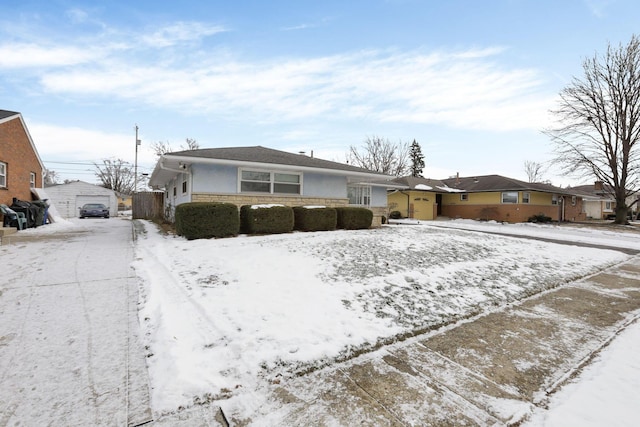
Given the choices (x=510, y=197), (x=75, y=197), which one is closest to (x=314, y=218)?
(x=510, y=197)

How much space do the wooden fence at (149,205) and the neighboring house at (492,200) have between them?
17.7 metres

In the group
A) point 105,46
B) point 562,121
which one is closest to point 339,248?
point 105,46

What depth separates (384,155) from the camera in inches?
1513

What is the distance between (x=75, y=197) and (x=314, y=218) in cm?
2934

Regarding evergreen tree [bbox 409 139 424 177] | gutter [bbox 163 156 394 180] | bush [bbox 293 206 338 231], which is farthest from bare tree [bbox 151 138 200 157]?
bush [bbox 293 206 338 231]

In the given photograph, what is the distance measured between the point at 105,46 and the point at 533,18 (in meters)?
14.7

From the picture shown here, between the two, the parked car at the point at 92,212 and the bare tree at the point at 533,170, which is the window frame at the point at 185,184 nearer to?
the parked car at the point at 92,212

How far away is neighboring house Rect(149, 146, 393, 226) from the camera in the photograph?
10516mm

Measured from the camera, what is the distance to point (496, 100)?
13.2 metres

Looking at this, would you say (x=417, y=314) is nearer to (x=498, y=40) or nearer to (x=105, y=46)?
(x=498, y=40)

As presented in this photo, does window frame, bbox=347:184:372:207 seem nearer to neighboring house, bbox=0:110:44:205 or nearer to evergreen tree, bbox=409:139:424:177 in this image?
neighboring house, bbox=0:110:44:205

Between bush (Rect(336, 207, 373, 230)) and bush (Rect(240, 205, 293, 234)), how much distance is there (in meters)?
2.41

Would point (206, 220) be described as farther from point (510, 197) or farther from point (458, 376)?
point (510, 197)

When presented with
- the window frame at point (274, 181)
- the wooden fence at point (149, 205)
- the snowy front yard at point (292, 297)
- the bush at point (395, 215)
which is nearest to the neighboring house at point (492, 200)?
the bush at point (395, 215)
